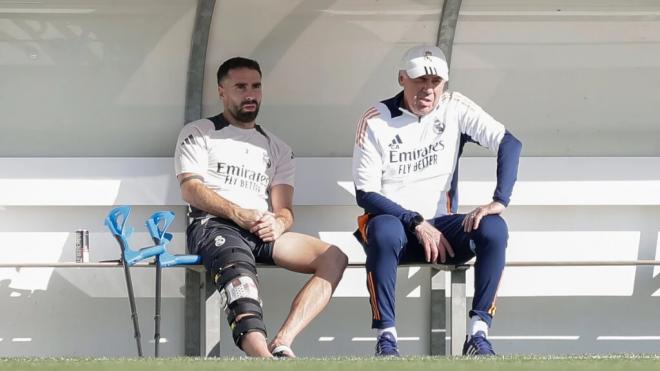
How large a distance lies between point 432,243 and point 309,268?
2.09 ft

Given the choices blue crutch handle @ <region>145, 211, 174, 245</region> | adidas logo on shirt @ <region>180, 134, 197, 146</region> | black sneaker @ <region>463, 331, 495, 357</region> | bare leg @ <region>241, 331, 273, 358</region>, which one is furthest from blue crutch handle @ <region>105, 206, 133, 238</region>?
black sneaker @ <region>463, 331, 495, 357</region>

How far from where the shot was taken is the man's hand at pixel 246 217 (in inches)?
228

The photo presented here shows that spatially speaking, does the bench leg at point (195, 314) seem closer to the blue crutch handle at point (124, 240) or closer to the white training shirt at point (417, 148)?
the blue crutch handle at point (124, 240)

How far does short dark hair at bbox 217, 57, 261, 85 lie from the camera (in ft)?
20.1

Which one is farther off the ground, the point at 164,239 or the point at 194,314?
the point at 164,239

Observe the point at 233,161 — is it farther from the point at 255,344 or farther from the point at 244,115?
the point at 255,344

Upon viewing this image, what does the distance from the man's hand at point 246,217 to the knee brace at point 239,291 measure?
0.24 meters

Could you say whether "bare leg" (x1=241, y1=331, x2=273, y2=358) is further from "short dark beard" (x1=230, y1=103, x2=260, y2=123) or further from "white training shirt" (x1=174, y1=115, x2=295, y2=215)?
"short dark beard" (x1=230, y1=103, x2=260, y2=123)

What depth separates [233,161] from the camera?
6055 millimetres

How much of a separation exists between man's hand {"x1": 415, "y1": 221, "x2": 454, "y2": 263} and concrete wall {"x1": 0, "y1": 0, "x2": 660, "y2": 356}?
1.06 meters

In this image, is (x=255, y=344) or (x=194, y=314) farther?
(x=194, y=314)

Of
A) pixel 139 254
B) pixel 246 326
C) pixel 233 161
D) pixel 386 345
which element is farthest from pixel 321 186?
pixel 386 345

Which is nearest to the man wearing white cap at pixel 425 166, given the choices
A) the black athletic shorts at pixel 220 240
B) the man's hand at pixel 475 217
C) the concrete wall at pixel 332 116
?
the man's hand at pixel 475 217

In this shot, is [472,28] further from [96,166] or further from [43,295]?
[43,295]
